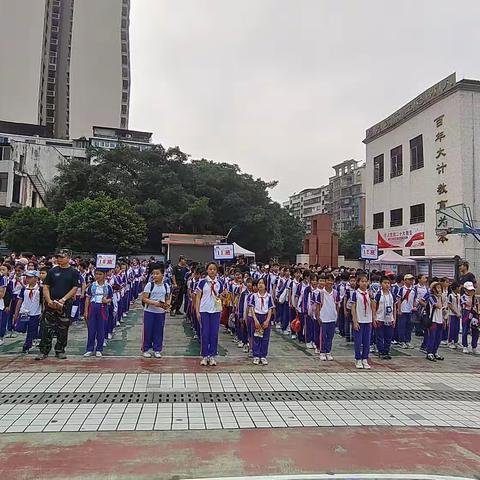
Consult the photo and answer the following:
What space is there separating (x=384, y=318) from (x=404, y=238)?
19.7 meters

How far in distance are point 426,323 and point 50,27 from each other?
80.2m

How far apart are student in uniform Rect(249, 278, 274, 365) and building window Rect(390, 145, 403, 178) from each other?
893 inches

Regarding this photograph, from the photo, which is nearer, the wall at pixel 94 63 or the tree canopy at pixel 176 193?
the tree canopy at pixel 176 193

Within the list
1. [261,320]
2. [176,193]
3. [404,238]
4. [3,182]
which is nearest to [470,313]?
[261,320]

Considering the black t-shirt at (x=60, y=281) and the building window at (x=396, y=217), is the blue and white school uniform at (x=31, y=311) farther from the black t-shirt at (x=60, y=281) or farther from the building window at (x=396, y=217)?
Answer: the building window at (x=396, y=217)

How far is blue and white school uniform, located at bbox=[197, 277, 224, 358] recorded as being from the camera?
799cm

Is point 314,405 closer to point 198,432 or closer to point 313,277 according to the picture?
point 198,432

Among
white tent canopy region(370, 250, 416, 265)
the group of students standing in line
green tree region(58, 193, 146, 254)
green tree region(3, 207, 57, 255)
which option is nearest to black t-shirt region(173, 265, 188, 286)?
the group of students standing in line

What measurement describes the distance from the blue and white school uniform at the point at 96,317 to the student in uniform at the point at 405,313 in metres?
6.29

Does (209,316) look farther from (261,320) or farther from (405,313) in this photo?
(405,313)

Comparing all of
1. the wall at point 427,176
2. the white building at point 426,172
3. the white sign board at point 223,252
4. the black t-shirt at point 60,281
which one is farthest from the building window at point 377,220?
the black t-shirt at point 60,281

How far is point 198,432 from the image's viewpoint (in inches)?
193

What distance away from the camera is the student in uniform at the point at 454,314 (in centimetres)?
1024

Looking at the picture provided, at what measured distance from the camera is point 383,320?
30.1 feet
